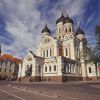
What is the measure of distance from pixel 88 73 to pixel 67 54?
10511 millimetres

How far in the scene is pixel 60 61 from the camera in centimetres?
4700

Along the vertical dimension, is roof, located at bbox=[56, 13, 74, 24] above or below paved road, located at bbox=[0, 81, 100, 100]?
above

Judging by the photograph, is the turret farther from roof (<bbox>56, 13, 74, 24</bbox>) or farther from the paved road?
the paved road

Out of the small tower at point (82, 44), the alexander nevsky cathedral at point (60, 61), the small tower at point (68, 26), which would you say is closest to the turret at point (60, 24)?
the alexander nevsky cathedral at point (60, 61)

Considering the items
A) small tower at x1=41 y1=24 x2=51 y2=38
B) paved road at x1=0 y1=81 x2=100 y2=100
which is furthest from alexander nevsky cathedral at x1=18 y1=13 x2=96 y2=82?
paved road at x1=0 y1=81 x2=100 y2=100

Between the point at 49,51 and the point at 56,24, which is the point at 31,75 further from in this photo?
the point at 56,24

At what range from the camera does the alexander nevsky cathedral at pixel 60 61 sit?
158ft

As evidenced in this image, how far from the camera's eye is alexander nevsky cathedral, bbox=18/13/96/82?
48250 millimetres

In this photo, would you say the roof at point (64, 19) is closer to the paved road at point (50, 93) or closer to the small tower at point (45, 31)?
the small tower at point (45, 31)

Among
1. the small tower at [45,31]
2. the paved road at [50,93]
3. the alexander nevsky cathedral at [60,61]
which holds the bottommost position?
the paved road at [50,93]

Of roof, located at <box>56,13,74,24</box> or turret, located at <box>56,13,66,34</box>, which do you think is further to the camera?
turret, located at <box>56,13,66,34</box>

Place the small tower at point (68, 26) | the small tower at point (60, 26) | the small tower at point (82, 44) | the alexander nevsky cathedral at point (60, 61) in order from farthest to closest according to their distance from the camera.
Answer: the small tower at point (60, 26)
the small tower at point (68, 26)
the small tower at point (82, 44)
the alexander nevsky cathedral at point (60, 61)

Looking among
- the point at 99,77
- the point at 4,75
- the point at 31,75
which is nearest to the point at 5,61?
the point at 4,75

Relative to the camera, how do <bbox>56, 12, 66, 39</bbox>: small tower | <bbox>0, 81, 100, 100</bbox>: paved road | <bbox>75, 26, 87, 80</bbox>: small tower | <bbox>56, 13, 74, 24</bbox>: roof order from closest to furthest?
<bbox>0, 81, 100, 100</bbox>: paved road, <bbox>75, 26, 87, 80</bbox>: small tower, <bbox>56, 13, 74, 24</bbox>: roof, <bbox>56, 12, 66, 39</bbox>: small tower
